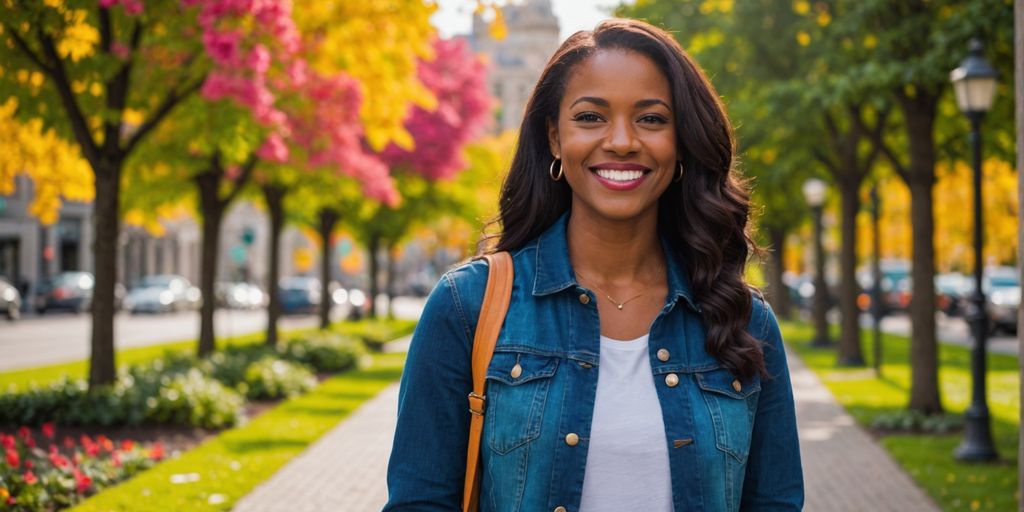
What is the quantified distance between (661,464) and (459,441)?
0.41m

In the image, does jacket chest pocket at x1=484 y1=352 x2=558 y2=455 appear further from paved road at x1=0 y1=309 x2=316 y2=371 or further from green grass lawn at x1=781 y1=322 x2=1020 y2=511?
paved road at x1=0 y1=309 x2=316 y2=371

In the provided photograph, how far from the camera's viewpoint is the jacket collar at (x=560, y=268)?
2.61 metres

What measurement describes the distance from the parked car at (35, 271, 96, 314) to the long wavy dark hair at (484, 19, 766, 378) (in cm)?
4251

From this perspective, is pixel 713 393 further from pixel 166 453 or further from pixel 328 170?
pixel 328 170

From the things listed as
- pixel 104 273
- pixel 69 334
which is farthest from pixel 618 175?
pixel 69 334

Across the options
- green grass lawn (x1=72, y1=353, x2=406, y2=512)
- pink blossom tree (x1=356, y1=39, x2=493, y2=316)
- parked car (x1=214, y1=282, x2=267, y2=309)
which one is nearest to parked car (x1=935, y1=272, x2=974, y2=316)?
pink blossom tree (x1=356, y1=39, x2=493, y2=316)

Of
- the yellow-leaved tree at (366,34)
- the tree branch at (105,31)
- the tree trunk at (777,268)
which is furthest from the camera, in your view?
the tree trunk at (777,268)

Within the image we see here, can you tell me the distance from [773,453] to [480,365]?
27.8 inches

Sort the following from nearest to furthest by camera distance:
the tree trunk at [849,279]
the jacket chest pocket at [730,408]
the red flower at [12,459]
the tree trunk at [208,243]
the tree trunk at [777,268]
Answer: the jacket chest pocket at [730,408]
the red flower at [12,459]
the tree trunk at [208,243]
the tree trunk at [849,279]
the tree trunk at [777,268]

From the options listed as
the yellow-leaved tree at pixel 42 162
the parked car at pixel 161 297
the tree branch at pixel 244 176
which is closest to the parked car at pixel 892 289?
the parked car at pixel 161 297

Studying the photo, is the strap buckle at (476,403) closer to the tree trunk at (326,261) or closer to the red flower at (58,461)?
the red flower at (58,461)

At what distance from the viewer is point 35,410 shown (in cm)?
1193

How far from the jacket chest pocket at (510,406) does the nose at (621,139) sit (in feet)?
1.65

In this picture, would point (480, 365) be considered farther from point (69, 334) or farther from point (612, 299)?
point (69, 334)
